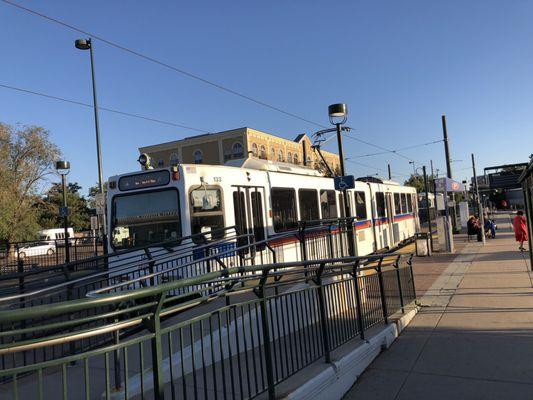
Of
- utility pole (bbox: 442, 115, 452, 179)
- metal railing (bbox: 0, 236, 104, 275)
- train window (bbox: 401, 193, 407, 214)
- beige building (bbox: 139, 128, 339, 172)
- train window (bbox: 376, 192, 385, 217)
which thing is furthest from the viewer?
beige building (bbox: 139, 128, 339, 172)

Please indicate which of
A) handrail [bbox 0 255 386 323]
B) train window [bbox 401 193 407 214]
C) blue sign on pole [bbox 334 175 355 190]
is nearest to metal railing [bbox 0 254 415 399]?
handrail [bbox 0 255 386 323]

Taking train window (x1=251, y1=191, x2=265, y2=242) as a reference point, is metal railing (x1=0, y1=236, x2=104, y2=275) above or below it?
below

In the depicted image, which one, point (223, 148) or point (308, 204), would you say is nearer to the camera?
point (308, 204)

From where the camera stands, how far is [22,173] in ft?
136

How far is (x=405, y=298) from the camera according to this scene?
9.04m

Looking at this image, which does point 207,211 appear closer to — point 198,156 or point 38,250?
point 38,250

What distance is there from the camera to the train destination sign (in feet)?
31.4

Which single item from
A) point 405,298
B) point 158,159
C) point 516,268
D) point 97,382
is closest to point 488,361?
point 405,298

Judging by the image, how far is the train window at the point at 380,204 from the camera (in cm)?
1967

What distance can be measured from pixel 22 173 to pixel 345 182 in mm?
38064

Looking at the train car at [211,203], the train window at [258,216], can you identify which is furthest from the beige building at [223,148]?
the train window at [258,216]

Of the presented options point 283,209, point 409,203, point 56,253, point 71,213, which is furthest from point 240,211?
point 71,213

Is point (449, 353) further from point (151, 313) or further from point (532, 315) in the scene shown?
point (151, 313)

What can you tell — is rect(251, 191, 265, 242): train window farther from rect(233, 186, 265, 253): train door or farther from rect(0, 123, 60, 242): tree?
rect(0, 123, 60, 242): tree
